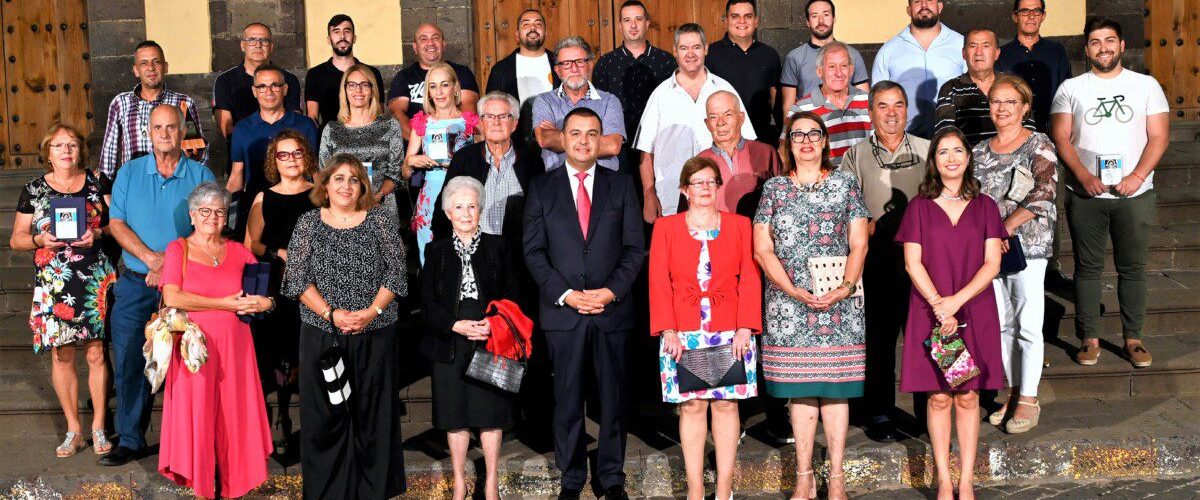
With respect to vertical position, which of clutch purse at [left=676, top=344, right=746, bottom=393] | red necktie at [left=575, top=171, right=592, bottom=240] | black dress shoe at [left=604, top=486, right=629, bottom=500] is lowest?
black dress shoe at [left=604, top=486, right=629, bottom=500]

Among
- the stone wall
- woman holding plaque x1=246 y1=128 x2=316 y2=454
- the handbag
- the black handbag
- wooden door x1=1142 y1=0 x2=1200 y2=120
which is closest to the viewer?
the handbag

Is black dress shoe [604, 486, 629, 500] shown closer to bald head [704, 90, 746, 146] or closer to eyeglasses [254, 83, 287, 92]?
bald head [704, 90, 746, 146]

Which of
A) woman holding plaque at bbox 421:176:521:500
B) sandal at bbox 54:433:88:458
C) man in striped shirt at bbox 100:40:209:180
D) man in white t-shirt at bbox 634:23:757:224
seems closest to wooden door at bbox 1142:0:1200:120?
man in white t-shirt at bbox 634:23:757:224

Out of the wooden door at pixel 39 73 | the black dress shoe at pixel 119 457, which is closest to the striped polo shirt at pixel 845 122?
the black dress shoe at pixel 119 457

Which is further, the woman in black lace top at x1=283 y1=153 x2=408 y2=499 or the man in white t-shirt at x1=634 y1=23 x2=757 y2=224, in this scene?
the man in white t-shirt at x1=634 y1=23 x2=757 y2=224

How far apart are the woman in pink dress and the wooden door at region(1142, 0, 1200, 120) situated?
27.3ft

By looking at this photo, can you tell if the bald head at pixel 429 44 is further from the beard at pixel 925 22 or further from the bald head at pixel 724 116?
the beard at pixel 925 22

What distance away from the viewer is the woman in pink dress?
6156 mm

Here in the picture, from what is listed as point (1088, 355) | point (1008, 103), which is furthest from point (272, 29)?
point (1088, 355)

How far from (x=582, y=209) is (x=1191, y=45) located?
7334 millimetres

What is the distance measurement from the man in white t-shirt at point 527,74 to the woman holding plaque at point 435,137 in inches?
29.0

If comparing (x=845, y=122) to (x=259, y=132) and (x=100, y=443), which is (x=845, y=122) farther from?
(x=100, y=443)

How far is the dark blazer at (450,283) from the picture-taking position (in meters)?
6.20

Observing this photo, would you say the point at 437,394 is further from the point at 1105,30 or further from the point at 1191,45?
the point at 1191,45
